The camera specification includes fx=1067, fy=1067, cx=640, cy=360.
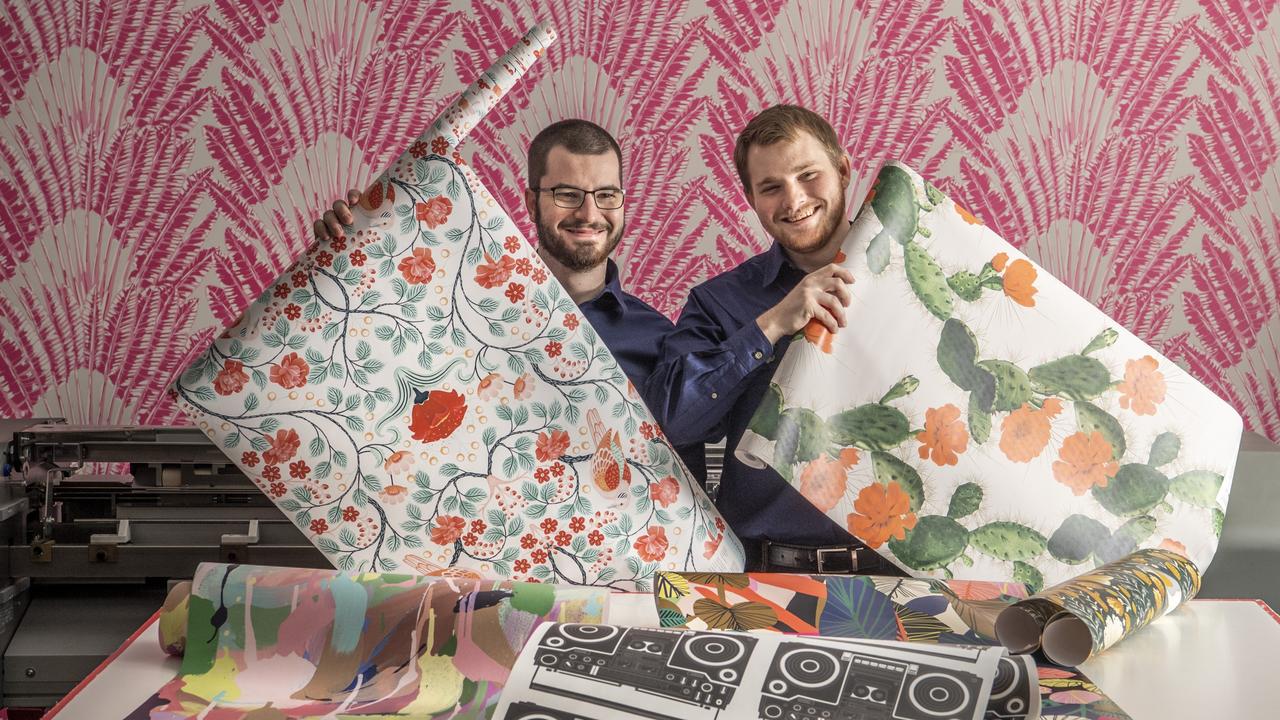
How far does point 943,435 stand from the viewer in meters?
1.59

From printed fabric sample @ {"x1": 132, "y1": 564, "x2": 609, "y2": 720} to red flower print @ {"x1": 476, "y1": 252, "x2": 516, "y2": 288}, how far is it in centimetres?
52

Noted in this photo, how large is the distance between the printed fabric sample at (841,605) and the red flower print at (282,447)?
1.90 ft

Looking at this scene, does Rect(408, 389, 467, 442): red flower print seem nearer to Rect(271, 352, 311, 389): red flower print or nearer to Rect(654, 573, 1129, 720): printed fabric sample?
Rect(271, 352, 311, 389): red flower print

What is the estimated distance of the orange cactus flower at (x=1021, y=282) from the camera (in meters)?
1.62

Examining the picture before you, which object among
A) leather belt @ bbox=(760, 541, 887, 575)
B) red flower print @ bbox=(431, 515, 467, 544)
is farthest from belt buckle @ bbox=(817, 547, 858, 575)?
red flower print @ bbox=(431, 515, 467, 544)

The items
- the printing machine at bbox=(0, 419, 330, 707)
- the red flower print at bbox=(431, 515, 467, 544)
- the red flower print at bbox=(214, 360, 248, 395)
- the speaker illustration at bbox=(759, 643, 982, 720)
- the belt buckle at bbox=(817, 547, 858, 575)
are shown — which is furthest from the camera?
the printing machine at bbox=(0, 419, 330, 707)

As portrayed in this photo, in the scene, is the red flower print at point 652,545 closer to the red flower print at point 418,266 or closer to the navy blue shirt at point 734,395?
the navy blue shirt at point 734,395

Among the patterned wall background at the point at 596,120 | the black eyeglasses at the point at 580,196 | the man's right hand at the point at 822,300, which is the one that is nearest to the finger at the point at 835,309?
the man's right hand at the point at 822,300

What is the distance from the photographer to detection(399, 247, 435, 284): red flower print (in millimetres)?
1617

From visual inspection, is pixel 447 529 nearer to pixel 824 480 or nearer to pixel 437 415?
pixel 437 415

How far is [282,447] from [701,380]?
0.70 m

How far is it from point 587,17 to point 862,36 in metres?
0.70

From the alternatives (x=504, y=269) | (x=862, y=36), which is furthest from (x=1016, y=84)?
(x=504, y=269)

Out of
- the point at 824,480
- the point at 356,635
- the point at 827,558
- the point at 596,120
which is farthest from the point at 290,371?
the point at 596,120
